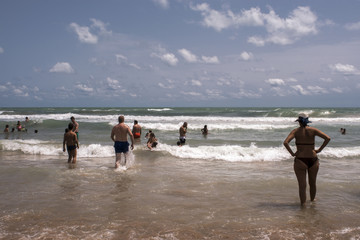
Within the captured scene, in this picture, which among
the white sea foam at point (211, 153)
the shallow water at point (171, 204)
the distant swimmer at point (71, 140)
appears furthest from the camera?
the white sea foam at point (211, 153)

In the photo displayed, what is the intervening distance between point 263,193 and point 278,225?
184 centimetres

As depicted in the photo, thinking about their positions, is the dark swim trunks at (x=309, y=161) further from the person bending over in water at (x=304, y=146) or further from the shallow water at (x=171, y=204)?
the shallow water at (x=171, y=204)

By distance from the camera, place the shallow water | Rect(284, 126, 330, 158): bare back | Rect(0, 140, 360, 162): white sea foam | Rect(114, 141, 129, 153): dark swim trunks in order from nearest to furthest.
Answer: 1. the shallow water
2. Rect(284, 126, 330, 158): bare back
3. Rect(114, 141, 129, 153): dark swim trunks
4. Rect(0, 140, 360, 162): white sea foam

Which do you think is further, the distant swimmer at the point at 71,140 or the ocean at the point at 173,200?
the distant swimmer at the point at 71,140

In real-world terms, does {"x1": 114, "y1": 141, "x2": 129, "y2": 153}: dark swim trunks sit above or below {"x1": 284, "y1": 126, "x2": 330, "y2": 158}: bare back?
below

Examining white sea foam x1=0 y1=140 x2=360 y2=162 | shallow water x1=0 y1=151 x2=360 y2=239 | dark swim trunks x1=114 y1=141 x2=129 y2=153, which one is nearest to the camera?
shallow water x1=0 y1=151 x2=360 y2=239

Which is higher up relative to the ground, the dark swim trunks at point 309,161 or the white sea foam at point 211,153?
the dark swim trunks at point 309,161

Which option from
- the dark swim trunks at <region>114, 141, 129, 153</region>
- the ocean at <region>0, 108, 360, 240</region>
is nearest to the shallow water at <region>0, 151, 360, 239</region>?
the ocean at <region>0, 108, 360, 240</region>

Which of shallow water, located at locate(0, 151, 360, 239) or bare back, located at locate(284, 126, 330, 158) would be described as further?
bare back, located at locate(284, 126, 330, 158)

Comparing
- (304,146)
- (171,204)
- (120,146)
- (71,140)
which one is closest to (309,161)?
(304,146)

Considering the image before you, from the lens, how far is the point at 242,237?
4129 millimetres

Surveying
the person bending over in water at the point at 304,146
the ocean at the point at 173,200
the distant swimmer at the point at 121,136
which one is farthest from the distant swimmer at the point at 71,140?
the person bending over in water at the point at 304,146

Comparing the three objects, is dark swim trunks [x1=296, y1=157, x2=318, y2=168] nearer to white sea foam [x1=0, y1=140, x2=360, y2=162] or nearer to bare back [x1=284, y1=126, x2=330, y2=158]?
bare back [x1=284, y1=126, x2=330, y2=158]

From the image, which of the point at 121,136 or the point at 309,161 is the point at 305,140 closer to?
the point at 309,161
